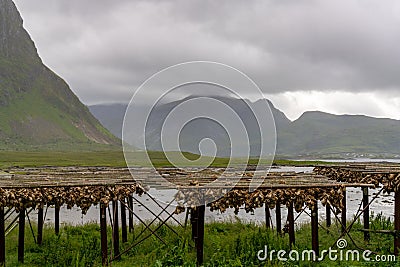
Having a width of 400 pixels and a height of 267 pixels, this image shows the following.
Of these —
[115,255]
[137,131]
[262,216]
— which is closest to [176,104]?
[137,131]

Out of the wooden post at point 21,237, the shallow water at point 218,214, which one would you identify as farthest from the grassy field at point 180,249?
the shallow water at point 218,214

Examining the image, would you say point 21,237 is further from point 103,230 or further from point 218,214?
point 218,214

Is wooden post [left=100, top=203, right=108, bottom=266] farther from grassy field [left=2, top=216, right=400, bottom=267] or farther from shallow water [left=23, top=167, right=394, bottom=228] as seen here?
shallow water [left=23, top=167, right=394, bottom=228]

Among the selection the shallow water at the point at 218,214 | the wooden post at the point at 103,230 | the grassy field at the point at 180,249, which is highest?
the wooden post at the point at 103,230

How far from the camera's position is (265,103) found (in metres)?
12.8

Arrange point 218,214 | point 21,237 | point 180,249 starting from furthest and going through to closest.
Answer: point 218,214
point 21,237
point 180,249

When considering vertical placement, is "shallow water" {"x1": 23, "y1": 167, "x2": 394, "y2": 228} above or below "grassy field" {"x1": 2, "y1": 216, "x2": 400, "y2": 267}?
below

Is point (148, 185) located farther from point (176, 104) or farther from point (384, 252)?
point (384, 252)

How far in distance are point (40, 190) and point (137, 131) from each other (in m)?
4.20

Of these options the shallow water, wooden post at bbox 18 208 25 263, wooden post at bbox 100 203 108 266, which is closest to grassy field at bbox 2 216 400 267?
wooden post at bbox 18 208 25 263

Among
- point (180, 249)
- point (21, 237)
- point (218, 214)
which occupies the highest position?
point (21, 237)

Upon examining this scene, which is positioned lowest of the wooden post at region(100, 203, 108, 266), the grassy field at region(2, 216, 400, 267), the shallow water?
the shallow water

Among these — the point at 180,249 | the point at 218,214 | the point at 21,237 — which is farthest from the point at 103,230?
the point at 218,214

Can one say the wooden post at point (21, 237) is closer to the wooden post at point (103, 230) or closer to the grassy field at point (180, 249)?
the grassy field at point (180, 249)
